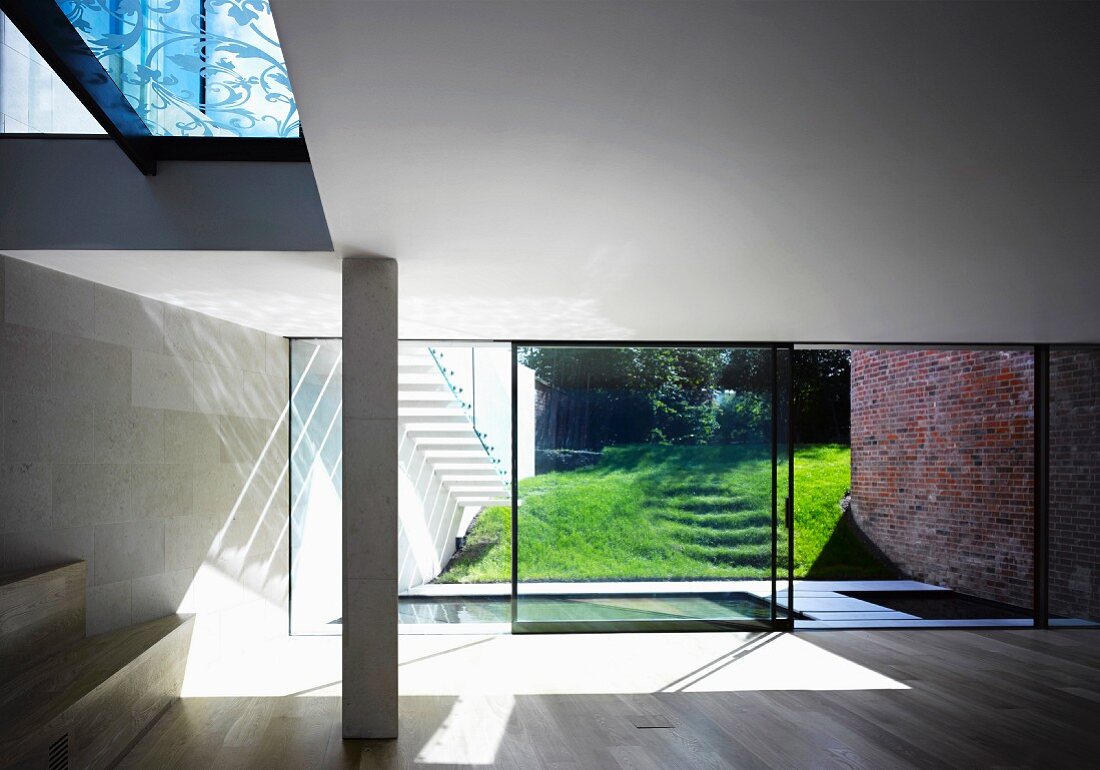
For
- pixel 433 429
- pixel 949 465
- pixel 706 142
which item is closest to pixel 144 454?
pixel 433 429

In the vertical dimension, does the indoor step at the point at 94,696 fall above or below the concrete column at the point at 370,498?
below

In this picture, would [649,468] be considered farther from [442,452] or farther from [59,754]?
[59,754]

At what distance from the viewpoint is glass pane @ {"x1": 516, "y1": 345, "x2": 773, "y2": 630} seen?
782 centimetres

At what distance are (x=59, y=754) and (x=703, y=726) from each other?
3.15m

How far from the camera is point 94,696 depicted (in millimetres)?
4105

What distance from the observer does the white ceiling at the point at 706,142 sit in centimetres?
214

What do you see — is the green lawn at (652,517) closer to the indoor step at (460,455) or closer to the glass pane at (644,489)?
the glass pane at (644,489)

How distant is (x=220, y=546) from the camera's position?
6.70 m

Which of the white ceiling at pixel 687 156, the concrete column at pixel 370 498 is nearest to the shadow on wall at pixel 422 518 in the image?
the white ceiling at pixel 687 156

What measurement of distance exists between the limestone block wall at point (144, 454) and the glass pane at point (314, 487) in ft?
0.42

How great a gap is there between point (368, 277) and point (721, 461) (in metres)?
4.19

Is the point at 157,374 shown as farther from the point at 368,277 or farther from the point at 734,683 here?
the point at 734,683

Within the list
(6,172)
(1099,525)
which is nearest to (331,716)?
(6,172)

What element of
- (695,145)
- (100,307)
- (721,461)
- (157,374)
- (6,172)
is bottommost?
(721,461)
